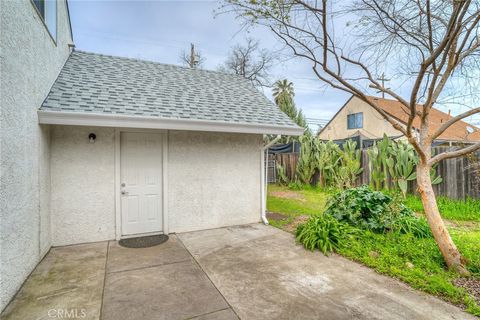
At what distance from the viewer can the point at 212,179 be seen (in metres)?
6.11

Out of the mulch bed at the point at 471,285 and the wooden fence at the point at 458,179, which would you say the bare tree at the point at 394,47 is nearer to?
the mulch bed at the point at 471,285

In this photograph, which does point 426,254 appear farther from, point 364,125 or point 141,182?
point 364,125

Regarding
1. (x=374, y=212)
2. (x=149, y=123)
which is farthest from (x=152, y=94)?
(x=374, y=212)

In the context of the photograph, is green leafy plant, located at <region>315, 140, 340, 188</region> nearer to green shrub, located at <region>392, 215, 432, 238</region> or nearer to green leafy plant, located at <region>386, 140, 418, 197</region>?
green leafy plant, located at <region>386, 140, 418, 197</region>

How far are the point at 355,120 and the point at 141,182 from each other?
18.6m

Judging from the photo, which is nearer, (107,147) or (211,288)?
(211,288)

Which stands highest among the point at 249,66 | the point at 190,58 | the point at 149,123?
the point at 190,58

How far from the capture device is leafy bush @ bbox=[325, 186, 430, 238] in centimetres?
510

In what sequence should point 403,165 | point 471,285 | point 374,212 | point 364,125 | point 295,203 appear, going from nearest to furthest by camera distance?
point 471,285
point 374,212
point 403,165
point 295,203
point 364,125

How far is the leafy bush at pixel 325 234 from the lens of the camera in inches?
184

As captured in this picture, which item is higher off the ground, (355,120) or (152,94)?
(355,120)

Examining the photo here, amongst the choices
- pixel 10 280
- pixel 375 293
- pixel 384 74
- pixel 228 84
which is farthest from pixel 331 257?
pixel 228 84

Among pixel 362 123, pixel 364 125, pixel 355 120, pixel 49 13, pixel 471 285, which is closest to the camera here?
pixel 471 285

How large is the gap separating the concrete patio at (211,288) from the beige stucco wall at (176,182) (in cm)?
60
